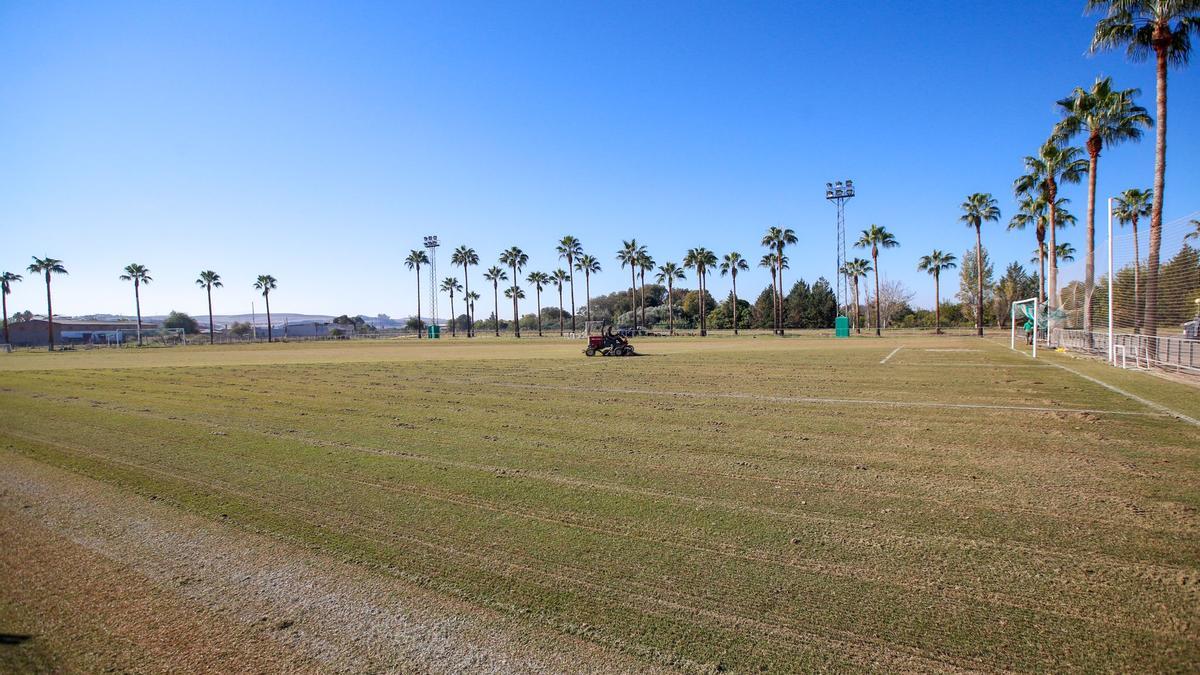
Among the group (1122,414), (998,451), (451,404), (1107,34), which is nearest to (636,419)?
(451,404)

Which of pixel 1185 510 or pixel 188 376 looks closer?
pixel 1185 510

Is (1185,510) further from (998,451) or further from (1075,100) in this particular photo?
(1075,100)

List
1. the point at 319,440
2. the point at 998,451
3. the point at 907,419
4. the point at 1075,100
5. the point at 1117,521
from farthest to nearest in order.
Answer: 1. the point at 1075,100
2. the point at 907,419
3. the point at 319,440
4. the point at 998,451
5. the point at 1117,521

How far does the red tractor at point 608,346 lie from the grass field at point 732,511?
1863cm

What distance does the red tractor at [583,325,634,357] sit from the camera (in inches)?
1252

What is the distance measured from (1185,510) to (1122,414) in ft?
21.3

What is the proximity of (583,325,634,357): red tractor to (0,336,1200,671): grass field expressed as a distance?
18.6 metres

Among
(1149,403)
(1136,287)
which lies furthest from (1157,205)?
(1149,403)

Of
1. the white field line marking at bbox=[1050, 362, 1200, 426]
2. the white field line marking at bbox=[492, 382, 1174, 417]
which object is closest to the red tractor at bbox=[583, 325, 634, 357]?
the white field line marking at bbox=[492, 382, 1174, 417]

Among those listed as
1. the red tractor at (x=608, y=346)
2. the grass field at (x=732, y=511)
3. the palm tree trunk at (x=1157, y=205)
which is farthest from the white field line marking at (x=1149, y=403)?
the red tractor at (x=608, y=346)

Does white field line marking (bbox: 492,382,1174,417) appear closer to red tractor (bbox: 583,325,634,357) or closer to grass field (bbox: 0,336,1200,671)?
grass field (bbox: 0,336,1200,671)

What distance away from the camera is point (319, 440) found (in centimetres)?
922

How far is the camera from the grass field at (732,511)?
3457mm

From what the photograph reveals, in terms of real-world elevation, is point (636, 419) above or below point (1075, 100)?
below
